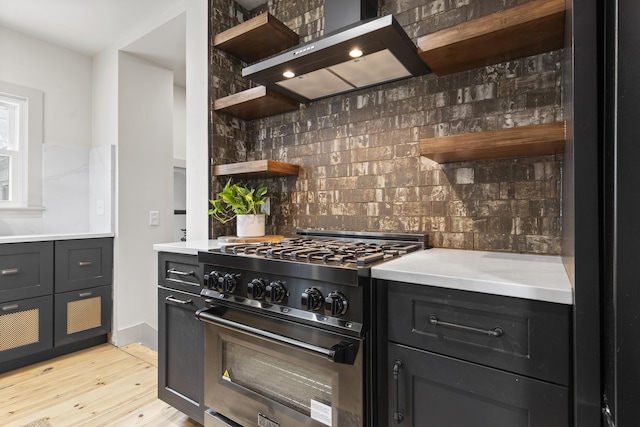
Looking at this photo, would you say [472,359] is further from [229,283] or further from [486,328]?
[229,283]

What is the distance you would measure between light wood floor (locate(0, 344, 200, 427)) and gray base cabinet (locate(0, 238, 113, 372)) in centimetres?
16

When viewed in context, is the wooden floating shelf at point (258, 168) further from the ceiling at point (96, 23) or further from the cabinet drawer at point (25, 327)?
the cabinet drawer at point (25, 327)

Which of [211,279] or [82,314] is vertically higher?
[211,279]

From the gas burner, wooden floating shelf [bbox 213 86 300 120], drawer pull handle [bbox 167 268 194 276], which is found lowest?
drawer pull handle [bbox 167 268 194 276]

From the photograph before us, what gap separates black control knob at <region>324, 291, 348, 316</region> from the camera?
3.80 feet

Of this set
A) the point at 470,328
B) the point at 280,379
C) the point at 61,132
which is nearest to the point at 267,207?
the point at 280,379

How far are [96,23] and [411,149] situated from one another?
2668 millimetres

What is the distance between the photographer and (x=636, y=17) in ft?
2.06

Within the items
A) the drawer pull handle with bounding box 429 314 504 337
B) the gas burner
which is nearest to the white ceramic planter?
the gas burner

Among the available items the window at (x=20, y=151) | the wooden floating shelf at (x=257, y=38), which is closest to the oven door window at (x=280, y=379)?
the wooden floating shelf at (x=257, y=38)

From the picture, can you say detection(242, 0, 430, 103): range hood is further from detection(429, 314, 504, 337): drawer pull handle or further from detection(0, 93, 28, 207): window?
detection(0, 93, 28, 207): window

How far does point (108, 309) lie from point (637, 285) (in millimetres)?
3413

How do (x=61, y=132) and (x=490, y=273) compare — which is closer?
(x=490, y=273)

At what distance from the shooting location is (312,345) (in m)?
1.21
